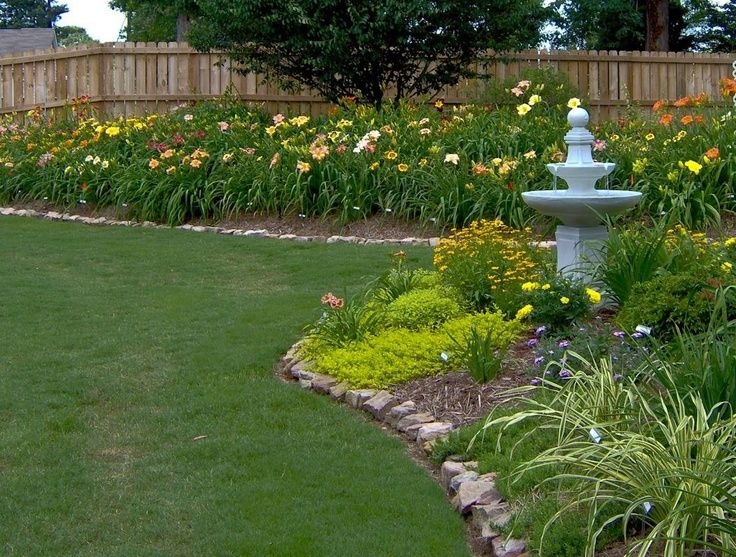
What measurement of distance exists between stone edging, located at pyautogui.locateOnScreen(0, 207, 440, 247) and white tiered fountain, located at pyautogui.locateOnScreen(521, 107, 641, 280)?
9.28ft

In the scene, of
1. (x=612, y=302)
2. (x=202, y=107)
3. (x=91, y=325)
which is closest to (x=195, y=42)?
(x=202, y=107)

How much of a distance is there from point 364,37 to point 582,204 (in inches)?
326

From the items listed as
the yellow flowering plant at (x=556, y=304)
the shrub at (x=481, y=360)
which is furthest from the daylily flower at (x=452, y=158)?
the shrub at (x=481, y=360)

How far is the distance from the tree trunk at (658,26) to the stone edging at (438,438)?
755 inches

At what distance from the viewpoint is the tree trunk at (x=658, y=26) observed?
79.1 ft

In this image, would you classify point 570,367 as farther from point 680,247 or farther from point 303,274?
point 303,274

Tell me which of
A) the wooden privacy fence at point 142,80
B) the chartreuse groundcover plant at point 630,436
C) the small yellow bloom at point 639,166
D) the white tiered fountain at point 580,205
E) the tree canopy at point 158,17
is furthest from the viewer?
the tree canopy at point 158,17

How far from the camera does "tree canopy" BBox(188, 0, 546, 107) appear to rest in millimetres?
14547

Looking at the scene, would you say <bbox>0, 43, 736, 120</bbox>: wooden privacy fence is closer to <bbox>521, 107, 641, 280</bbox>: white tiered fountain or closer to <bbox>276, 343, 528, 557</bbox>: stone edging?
<bbox>521, 107, 641, 280</bbox>: white tiered fountain

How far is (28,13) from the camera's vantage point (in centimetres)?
6338

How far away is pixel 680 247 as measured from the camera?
22.1 feet

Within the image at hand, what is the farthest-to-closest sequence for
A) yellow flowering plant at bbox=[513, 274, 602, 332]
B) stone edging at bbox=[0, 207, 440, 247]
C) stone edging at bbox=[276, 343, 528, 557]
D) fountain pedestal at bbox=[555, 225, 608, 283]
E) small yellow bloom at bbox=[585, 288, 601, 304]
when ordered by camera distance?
stone edging at bbox=[0, 207, 440, 247]
fountain pedestal at bbox=[555, 225, 608, 283]
yellow flowering plant at bbox=[513, 274, 602, 332]
small yellow bloom at bbox=[585, 288, 601, 304]
stone edging at bbox=[276, 343, 528, 557]

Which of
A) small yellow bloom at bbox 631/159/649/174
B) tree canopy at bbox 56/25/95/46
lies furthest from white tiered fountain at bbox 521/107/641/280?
tree canopy at bbox 56/25/95/46

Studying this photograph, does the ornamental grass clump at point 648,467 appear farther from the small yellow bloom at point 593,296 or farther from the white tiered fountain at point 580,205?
the white tiered fountain at point 580,205
